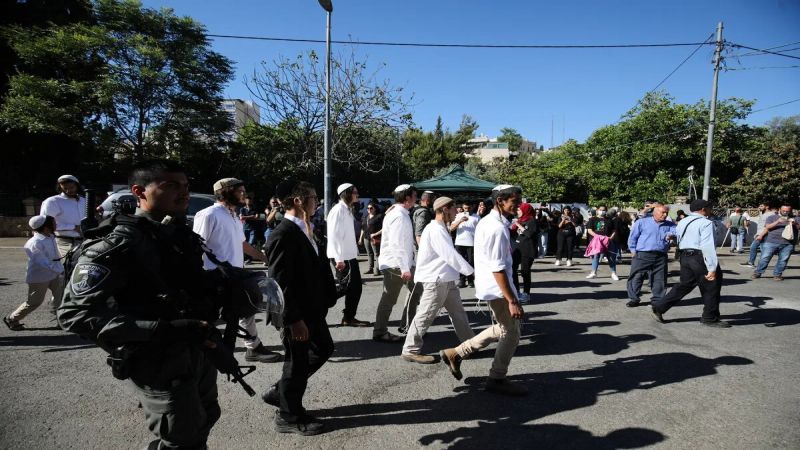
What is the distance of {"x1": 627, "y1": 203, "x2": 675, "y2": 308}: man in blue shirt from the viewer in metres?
6.88

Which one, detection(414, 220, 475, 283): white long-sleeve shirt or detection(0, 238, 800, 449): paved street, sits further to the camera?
detection(414, 220, 475, 283): white long-sleeve shirt

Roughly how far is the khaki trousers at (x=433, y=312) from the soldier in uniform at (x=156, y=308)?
2552mm

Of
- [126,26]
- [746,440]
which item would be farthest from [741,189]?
[126,26]

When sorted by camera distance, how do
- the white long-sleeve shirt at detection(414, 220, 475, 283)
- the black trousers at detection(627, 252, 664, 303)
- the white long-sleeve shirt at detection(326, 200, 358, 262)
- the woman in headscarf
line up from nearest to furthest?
the white long-sleeve shirt at detection(414, 220, 475, 283) < the white long-sleeve shirt at detection(326, 200, 358, 262) < the black trousers at detection(627, 252, 664, 303) < the woman in headscarf

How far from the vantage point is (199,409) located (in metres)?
2.00

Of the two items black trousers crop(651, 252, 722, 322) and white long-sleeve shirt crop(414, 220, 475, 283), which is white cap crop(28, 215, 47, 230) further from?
black trousers crop(651, 252, 722, 322)

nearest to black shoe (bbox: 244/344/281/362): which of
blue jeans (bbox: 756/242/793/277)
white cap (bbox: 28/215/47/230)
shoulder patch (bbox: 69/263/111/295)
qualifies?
shoulder patch (bbox: 69/263/111/295)

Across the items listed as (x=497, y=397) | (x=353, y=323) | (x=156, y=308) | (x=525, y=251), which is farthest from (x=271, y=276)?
(x=525, y=251)

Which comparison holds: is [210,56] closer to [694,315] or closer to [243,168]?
[243,168]

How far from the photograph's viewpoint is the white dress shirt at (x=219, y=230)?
13.7ft

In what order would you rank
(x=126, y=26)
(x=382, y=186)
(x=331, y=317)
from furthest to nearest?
1. (x=382, y=186)
2. (x=126, y=26)
3. (x=331, y=317)

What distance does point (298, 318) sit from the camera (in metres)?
2.91

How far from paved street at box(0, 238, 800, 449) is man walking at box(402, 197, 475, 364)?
259 mm

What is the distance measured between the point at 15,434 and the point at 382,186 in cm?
2439
